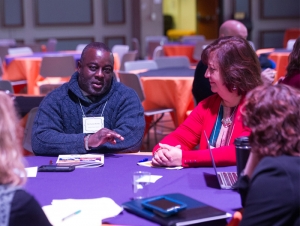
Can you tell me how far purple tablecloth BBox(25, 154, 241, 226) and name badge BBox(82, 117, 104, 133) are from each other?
0.46 metres

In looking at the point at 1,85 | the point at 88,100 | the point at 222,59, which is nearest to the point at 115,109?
the point at 88,100

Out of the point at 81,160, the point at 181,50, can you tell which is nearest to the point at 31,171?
the point at 81,160

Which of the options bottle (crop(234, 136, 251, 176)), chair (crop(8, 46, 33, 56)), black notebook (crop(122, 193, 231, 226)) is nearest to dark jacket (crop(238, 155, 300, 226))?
black notebook (crop(122, 193, 231, 226))

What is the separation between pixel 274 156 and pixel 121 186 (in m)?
0.74

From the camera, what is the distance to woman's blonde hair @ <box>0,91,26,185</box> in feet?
5.29

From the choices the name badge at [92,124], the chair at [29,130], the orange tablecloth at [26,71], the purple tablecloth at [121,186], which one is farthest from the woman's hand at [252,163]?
the orange tablecloth at [26,71]

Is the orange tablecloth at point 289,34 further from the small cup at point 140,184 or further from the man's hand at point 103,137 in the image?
the small cup at point 140,184

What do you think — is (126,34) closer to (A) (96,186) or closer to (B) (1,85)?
(B) (1,85)

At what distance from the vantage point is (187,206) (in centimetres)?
188

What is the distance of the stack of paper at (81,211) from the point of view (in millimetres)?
1849

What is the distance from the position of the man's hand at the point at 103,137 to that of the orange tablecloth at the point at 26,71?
5.84m

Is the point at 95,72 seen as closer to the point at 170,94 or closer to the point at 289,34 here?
the point at 170,94

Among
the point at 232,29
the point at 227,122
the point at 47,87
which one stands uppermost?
the point at 232,29

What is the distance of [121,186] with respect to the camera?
7.47 ft
